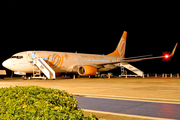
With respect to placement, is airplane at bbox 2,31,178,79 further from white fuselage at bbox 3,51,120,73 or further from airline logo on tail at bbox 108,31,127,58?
airline logo on tail at bbox 108,31,127,58

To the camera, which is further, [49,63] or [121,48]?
[121,48]

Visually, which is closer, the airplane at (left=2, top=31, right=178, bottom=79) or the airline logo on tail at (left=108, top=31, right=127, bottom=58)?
the airplane at (left=2, top=31, right=178, bottom=79)

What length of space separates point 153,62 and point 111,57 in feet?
145

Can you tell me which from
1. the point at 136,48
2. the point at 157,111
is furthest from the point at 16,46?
the point at 157,111

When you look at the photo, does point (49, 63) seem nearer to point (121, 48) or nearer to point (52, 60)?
point (52, 60)

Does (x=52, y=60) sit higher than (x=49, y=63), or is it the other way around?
(x=52, y=60)

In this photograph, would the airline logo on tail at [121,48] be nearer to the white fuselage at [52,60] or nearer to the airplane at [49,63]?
the white fuselage at [52,60]

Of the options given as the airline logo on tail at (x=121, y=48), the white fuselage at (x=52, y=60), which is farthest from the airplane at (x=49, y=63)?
the airline logo on tail at (x=121, y=48)

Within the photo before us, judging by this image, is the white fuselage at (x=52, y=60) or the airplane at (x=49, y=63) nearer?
the airplane at (x=49, y=63)

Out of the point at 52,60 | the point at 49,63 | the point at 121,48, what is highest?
the point at 121,48

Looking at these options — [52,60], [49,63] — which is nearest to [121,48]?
[52,60]

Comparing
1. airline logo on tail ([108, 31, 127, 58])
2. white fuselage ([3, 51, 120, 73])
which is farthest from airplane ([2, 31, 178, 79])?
airline logo on tail ([108, 31, 127, 58])

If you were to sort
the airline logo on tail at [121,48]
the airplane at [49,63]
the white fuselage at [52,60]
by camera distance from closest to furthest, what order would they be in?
the airplane at [49,63] → the white fuselage at [52,60] → the airline logo on tail at [121,48]

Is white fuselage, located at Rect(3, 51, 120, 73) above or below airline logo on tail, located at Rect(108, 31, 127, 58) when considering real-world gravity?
below
